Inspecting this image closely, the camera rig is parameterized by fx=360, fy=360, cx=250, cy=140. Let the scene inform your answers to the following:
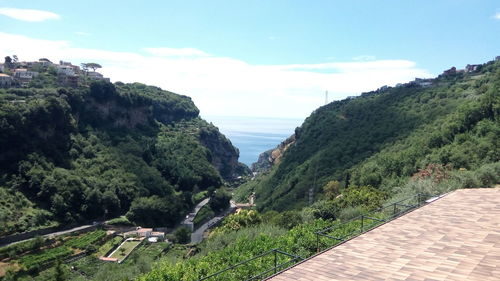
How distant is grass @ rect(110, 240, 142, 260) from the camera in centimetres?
3619

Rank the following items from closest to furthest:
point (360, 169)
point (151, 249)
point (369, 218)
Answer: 1. point (369, 218)
2. point (151, 249)
3. point (360, 169)

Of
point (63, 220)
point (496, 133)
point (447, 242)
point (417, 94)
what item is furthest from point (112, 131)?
point (447, 242)

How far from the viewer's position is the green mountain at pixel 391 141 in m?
28.6

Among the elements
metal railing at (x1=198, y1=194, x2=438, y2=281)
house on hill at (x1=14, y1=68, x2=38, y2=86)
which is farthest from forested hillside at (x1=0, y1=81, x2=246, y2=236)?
metal railing at (x1=198, y1=194, x2=438, y2=281)

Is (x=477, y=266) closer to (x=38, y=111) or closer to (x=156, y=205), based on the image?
(x=156, y=205)

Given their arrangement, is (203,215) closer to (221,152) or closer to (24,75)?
(24,75)

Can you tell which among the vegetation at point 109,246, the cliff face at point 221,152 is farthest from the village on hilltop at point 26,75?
the vegetation at point 109,246

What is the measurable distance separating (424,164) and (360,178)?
7.25 meters

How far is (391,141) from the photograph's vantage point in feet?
154

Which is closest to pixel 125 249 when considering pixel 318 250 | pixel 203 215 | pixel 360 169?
pixel 203 215

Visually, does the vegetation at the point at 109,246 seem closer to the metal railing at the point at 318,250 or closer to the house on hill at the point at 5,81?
the metal railing at the point at 318,250

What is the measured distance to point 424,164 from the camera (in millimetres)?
28562

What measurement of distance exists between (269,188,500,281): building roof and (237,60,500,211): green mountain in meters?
12.8

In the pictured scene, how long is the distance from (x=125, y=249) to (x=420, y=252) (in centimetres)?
3594
